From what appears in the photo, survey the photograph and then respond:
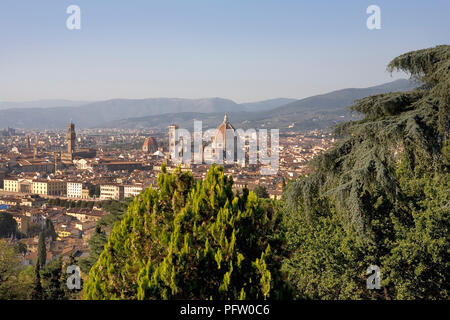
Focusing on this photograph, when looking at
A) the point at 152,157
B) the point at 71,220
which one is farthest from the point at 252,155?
the point at 71,220

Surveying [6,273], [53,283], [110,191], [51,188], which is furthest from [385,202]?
[51,188]

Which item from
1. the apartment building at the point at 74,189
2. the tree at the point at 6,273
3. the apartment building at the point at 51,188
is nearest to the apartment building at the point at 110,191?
the apartment building at the point at 74,189

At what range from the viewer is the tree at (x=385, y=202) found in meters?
5.64

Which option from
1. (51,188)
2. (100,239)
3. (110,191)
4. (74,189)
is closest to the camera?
(100,239)

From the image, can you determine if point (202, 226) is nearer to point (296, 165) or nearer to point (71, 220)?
point (71, 220)

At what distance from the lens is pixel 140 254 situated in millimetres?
3820

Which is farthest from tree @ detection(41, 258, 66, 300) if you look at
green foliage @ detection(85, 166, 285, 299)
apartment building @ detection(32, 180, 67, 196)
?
apartment building @ detection(32, 180, 67, 196)

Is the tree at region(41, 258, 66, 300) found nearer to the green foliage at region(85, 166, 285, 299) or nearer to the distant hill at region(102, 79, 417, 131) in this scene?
the green foliage at region(85, 166, 285, 299)

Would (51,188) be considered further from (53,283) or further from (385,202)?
(385,202)

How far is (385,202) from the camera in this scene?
6.16 m

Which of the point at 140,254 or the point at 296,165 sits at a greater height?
the point at 140,254

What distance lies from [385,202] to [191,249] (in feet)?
A: 11.1

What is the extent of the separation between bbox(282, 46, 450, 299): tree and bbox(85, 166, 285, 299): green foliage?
5.66ft

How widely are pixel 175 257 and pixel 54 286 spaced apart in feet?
27.8
